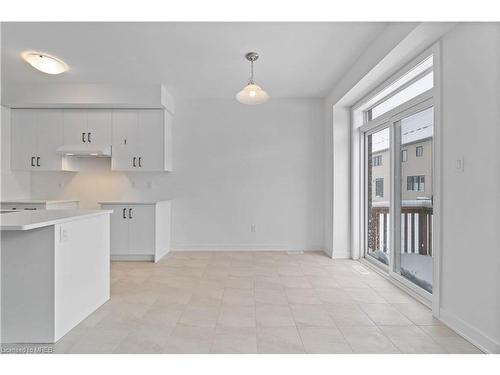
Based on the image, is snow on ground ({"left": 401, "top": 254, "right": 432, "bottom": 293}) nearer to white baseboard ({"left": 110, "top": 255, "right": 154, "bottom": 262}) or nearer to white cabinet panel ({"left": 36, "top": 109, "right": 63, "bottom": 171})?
white baseboard ({"left": 110, "top": 255, "right": 154, "bottom": 262})

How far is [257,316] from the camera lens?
8.32 ft

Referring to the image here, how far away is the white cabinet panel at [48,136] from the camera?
4648 mm

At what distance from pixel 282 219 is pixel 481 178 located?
341 centimetres

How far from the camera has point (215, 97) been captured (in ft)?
16.5

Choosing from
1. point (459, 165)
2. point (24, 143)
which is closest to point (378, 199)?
point (459, 165)

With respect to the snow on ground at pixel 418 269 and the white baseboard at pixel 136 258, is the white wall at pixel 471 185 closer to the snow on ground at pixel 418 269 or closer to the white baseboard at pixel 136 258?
the snow on ground at pixel 418 269

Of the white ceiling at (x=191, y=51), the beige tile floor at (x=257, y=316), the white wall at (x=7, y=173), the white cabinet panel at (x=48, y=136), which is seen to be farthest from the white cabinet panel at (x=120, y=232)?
the white ceiling at (x=191, y=51)

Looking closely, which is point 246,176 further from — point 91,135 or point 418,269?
point 418,269

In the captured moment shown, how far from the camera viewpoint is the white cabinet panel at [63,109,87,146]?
182 inches

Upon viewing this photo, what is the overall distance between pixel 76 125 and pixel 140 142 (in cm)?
104

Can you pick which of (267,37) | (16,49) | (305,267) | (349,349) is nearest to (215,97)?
(267,37)

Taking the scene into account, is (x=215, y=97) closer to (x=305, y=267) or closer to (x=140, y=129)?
(x=140, y=129)

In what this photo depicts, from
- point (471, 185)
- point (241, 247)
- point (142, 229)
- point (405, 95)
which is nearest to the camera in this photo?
point (471, 185)

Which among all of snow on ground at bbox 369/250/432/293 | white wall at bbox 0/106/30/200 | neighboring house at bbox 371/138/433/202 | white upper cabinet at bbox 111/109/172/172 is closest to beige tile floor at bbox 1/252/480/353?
snow on ground at bbox 369/250/432/293
